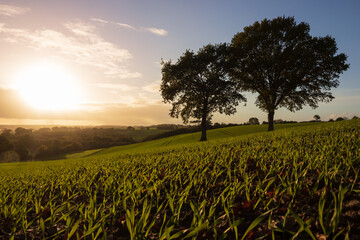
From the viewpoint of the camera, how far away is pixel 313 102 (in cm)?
3089

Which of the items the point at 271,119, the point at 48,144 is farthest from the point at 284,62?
the point at 48,144

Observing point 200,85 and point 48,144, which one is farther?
point 48,144

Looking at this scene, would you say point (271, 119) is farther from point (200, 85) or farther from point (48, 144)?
point (48, 144)

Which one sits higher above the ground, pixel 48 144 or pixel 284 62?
pixel 284 62

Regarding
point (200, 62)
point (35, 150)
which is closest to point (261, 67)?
point (200, 62)

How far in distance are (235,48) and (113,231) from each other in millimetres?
33231

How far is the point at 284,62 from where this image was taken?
28625 millimetres

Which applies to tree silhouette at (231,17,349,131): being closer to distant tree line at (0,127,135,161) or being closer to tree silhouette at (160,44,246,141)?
tree silhouette at (160,44,246,141)

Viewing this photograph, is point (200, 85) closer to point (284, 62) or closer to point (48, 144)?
point (284, 62)

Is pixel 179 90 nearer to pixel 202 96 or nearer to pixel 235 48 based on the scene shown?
pixel 202 96

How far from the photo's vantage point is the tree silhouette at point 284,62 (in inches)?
1105

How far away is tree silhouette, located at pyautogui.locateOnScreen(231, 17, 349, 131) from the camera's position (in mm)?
28078

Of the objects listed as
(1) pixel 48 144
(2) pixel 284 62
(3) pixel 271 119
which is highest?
(2) pixel 284 62

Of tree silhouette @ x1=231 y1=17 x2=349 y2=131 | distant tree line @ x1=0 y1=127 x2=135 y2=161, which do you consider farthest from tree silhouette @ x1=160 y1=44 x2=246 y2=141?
distant tree line @ x1=0 y1=127 x2=135 y2=161
